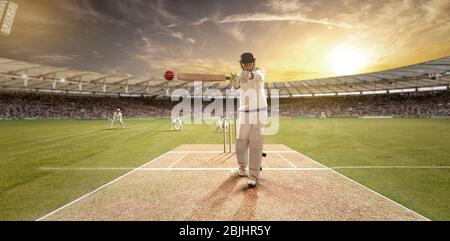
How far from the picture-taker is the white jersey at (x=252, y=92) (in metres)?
4.74

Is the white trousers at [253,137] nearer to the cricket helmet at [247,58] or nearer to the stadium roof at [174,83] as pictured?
the cricket helmet at [247,58]

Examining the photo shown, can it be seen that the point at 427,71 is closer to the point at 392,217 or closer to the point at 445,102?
the point at 445,102

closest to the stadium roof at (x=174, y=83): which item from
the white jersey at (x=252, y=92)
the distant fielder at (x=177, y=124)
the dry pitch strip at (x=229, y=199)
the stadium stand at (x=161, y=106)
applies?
the stadium stand at (x=161, y=106)

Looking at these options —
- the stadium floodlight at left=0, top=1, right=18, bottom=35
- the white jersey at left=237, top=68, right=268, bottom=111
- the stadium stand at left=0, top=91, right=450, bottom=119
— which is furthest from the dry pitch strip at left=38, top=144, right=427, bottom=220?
the stadium stand at left=0, top=91, right=450, bottom=119

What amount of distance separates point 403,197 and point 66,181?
23.5ft

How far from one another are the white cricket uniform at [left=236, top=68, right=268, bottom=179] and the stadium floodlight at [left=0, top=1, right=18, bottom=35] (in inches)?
1100

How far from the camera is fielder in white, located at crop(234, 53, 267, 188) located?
15.3 feet

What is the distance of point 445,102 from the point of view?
43125 mm

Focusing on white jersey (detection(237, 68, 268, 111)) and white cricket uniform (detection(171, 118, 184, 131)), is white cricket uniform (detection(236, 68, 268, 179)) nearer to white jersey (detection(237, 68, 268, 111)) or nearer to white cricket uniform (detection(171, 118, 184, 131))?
white jersey (detection(237, 68, 268, 111))

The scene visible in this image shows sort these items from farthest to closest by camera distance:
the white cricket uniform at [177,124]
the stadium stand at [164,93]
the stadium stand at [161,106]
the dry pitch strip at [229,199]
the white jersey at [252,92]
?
the stadium stand at [161,106]
the stadium stand at [164,93]
the white cricket uniform at [177,124]
the white jersey at [252,92]
the dry pitch strip at [229,199]

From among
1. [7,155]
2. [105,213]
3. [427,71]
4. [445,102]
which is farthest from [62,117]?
[445,102]

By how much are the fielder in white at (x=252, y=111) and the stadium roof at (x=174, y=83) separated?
17.7 meters

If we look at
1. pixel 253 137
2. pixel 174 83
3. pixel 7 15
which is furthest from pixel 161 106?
pixel 253 137
